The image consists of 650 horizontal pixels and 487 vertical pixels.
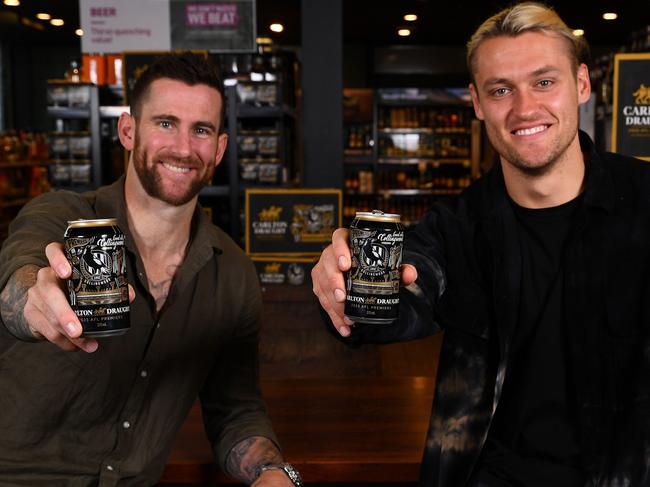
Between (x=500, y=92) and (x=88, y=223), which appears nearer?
(x=88, y=223)

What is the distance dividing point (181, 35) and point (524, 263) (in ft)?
14.7

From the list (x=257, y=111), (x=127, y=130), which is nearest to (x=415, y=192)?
(x=257, y=111)

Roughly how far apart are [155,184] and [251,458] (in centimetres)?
72

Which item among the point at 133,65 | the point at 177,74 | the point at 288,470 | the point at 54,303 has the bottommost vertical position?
the point at 288,470

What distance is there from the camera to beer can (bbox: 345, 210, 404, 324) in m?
1.30

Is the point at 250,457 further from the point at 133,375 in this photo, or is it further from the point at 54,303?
the point at 54,303

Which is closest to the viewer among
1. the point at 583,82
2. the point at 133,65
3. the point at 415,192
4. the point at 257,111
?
the point at 583,82

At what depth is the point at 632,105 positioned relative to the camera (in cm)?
320

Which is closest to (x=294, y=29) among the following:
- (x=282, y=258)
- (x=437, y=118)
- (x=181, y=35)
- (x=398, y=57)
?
(x=398, y=57)

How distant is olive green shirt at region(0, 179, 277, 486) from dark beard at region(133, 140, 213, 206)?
0.07m

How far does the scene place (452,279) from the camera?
5.84ft

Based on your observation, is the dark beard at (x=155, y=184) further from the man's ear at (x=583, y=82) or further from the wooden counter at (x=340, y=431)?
the man's ear at (x=583, y=82)

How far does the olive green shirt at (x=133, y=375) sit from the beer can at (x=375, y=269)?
0.63 meters

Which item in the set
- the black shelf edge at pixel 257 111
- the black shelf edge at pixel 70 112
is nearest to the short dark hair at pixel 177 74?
the black shelf edge at pixel 257 111
